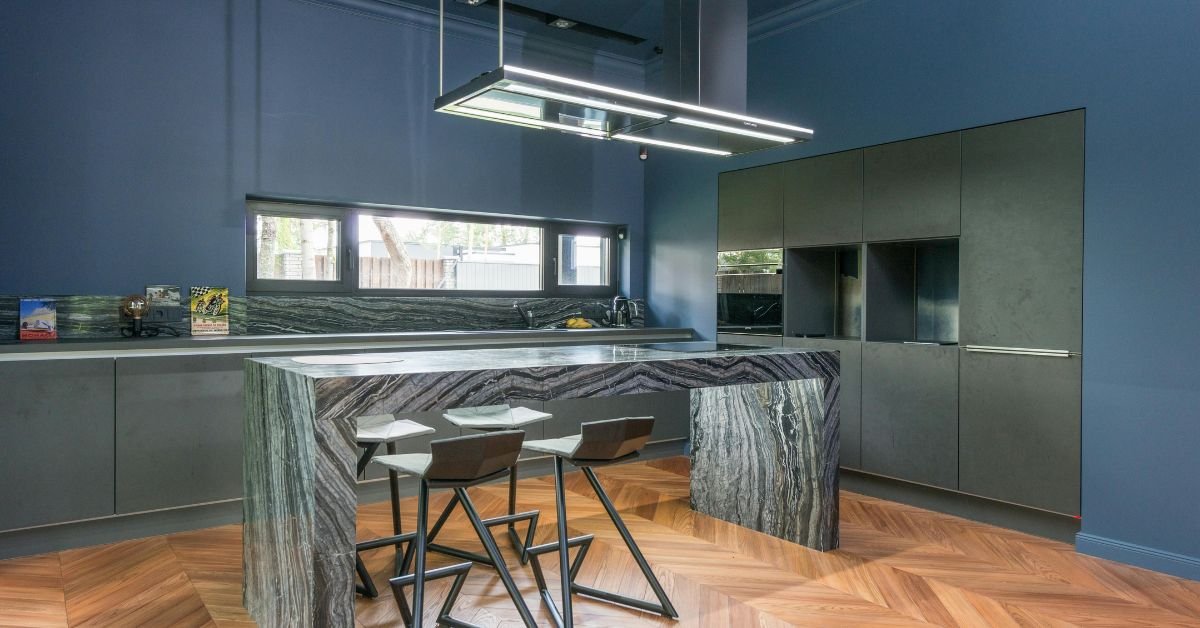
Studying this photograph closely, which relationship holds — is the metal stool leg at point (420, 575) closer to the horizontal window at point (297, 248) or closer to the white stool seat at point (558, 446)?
the white stool seat at point (558, 446)

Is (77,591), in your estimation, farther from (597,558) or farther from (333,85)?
(333,85)

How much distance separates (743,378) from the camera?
3.21 metres

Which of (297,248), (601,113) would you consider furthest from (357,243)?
(601,113)

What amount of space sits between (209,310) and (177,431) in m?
0.83

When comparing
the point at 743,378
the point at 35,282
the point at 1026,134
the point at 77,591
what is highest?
the point at 1026,134

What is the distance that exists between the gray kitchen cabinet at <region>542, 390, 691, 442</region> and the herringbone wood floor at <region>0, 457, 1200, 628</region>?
927 millimetres

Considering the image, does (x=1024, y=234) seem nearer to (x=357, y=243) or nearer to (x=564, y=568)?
(x=564, y=568)

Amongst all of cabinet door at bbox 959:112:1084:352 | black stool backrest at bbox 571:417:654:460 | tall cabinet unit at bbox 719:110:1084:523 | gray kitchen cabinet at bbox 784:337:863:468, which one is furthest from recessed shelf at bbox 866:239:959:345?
black stool backrest at bbox 571:417:654:460

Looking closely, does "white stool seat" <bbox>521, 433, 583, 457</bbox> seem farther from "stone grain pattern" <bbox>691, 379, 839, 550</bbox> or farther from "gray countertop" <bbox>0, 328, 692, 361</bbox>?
"gray countertop" <bbox>0, 328, 692, 361</bbox>

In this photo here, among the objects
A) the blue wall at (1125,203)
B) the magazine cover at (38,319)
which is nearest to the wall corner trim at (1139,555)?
the blue wall at (1125,203)

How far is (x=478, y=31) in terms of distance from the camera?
17.3ft

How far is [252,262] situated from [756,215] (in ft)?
10.6

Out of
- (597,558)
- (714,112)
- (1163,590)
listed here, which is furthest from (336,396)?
(1163,590)

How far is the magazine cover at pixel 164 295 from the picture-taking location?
13.5ft
